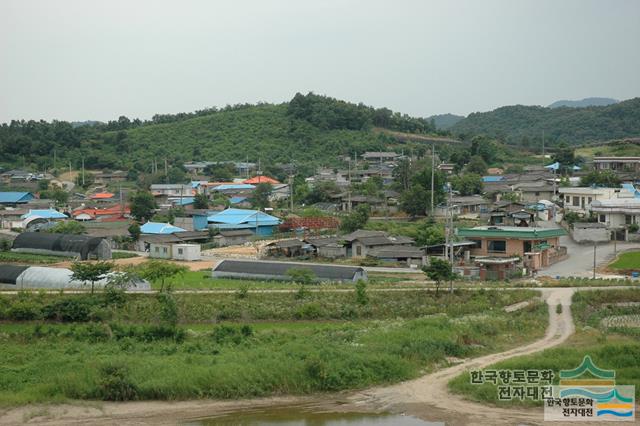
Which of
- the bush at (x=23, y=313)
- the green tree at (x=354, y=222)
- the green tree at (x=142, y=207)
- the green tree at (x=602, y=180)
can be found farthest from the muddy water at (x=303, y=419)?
the green tree at (x=602, y=180)

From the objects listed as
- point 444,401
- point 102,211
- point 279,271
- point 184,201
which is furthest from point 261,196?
point 444,401

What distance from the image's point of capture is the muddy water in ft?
50.0

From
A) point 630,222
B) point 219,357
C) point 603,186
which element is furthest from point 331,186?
point 219,357

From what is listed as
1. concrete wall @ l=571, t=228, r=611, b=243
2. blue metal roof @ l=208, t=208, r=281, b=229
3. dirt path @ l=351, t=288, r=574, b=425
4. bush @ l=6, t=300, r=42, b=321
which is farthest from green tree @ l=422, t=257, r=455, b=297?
blue metal roof @ l=208, t=208, r=281, b=229

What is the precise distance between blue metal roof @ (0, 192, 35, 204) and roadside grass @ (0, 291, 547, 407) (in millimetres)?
33843

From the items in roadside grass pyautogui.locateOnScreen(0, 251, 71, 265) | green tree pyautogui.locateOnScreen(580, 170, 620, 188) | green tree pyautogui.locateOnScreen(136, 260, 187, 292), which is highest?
green tree pyautogui.locateOnScreen(580, 170, 620, 188)

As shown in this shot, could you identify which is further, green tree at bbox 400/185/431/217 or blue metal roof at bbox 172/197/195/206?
blue metal roof at bbox 172/197/195/206

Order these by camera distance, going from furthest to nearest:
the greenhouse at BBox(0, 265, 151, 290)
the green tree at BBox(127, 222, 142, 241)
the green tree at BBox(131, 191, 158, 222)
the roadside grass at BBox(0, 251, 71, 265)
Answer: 1. the green tree at BBox(131, 191, 158, 222)
2. the green tree at BBox(127, 222, 142, 241)
3. the roadside grass at BBox(0, 251, 71, 265)
4. the greenhouse at BBox(0, 265, 151, 290)

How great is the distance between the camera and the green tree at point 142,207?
45.0 m

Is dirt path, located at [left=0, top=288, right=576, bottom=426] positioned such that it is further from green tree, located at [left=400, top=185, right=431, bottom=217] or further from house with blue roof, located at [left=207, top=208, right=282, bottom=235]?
green tree, located at [left=400, top=185, right=431, bottom=217]

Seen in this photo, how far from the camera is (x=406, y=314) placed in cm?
2320

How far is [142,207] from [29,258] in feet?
36.2

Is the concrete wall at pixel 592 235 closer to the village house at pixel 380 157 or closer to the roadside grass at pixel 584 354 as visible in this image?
the roadside grass at pixel 584 354

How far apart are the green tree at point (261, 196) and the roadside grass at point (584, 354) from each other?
98.5ft
